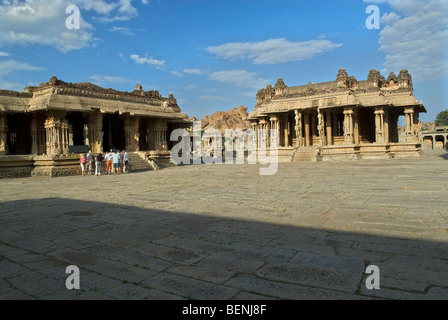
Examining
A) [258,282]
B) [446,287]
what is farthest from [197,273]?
[446,287]

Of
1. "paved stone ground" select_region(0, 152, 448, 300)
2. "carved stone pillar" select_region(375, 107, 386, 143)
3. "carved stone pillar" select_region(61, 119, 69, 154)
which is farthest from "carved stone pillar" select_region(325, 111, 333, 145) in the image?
"paved stone ground" select_region(0, 152, 448, 300)

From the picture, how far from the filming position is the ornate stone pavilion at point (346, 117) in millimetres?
24438

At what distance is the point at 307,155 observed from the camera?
24797mm

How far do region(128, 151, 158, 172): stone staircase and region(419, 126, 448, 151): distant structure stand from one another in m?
49.8

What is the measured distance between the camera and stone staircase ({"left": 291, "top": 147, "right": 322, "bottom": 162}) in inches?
953

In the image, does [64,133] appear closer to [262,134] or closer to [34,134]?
[34,134]

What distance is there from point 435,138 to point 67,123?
5922 cm

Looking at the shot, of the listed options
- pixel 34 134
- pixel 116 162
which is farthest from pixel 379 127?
pixel 34 134

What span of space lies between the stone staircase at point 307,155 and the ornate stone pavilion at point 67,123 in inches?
377

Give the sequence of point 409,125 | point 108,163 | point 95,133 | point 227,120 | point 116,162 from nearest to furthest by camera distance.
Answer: point 116,162 < point 108,163 < point 95,133 < point 409,125 < point 227,120

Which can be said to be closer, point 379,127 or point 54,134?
point 54,134

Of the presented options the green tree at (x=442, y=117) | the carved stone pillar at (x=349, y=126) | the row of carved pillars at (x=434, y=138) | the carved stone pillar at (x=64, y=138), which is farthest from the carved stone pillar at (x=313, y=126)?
the green tree at (x=442, y=117)

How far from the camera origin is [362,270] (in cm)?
305

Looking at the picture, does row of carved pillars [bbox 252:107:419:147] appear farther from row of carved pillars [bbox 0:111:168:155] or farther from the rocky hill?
the rocky hill
